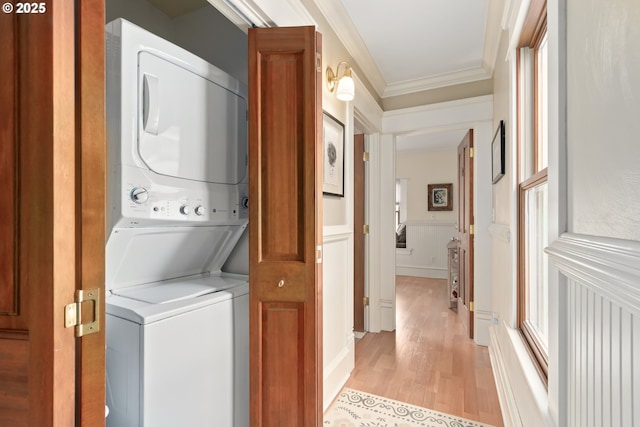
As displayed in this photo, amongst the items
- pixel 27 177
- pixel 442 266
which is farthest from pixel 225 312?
pixel 442 266

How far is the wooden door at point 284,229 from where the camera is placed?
4.70ft

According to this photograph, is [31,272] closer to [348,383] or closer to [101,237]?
[101,237]

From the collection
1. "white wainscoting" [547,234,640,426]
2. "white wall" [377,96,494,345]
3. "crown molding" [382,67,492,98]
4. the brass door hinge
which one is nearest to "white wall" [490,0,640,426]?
"white wainscoting" [547,234,640,426]

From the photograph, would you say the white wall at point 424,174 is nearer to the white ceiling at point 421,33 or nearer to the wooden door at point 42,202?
the white ceiling at point 421,33

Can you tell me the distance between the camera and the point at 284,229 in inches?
57.7

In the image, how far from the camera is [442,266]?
19.7 ft

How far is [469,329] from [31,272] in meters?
3.36

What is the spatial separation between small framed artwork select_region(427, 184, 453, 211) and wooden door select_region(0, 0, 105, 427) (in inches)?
245

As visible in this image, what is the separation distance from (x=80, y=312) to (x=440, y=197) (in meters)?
6.28

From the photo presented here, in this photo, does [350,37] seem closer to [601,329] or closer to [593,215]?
[593,215]

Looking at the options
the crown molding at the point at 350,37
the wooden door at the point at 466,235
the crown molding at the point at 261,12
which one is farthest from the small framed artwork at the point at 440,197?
the crown molding at the point at 261,12

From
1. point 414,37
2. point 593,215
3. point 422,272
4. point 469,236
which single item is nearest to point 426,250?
point 422,272

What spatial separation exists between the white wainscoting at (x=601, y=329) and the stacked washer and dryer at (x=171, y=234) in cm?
128

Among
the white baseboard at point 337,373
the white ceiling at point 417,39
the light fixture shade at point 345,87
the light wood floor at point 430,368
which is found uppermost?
the white ceiling at point 417,39
